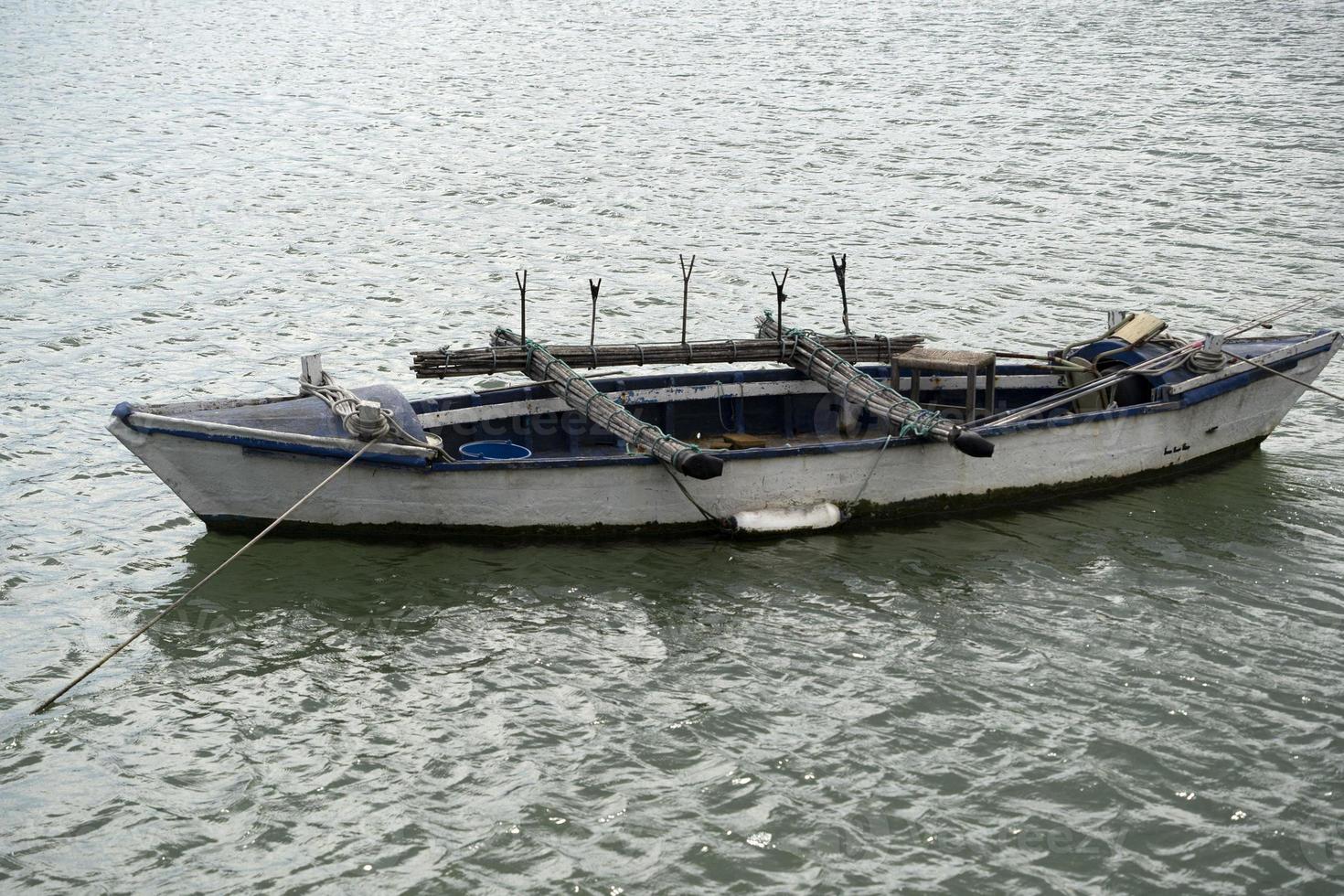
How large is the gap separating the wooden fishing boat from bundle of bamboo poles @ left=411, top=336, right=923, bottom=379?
0.07 ft

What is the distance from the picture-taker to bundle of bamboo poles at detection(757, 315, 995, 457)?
41.9 ft

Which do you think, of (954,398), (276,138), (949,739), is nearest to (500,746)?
(949,739)

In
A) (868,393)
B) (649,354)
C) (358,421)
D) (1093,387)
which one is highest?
(649,354)

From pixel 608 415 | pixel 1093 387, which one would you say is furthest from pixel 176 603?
pixel 1093 387

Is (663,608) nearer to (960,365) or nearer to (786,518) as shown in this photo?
(786,518)

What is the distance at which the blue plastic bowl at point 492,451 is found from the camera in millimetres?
13578

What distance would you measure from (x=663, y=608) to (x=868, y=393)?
10.3ft

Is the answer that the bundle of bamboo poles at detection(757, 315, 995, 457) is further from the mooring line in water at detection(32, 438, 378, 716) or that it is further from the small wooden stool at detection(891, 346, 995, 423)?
the mooring line in water at detection(32, 438, 378, 716)

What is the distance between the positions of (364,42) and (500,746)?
139ft

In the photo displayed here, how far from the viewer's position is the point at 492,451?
13672 millimetres

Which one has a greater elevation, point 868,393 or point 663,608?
point 868,393

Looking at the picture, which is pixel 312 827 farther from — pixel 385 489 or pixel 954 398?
pixel 954 398

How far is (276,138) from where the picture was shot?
3244cm

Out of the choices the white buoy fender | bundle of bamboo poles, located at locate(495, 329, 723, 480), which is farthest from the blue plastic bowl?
the white buoy fender
